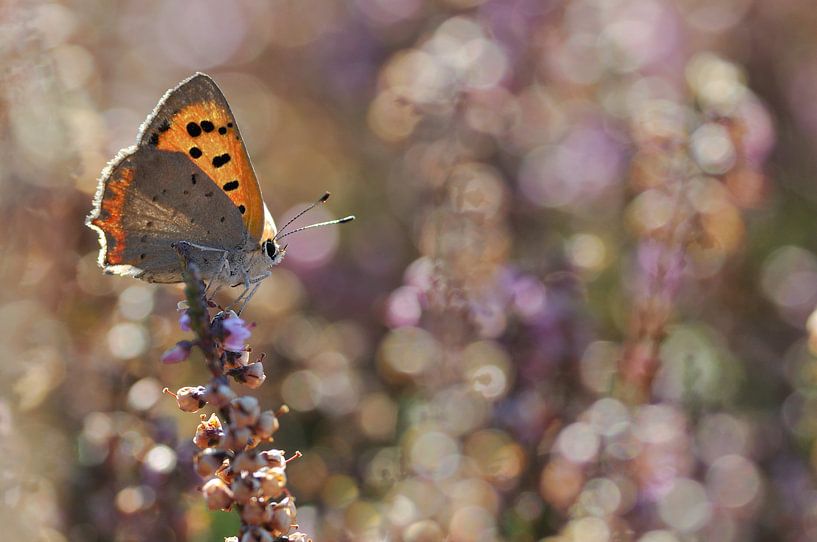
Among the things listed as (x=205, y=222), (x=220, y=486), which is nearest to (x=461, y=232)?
(x=205, y=222)

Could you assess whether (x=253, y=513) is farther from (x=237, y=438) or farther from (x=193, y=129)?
(x=193, y=129)

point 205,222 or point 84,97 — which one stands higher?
point 84,97

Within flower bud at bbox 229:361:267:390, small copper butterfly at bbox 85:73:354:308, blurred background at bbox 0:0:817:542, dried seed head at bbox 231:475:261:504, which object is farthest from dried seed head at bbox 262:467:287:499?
small copper butterfly at bbox 85:73:354:308

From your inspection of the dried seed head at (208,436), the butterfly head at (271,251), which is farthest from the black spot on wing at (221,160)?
the dried seed head at (208,436)

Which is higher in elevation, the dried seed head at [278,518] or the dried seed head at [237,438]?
the dried seed head at [237,438]

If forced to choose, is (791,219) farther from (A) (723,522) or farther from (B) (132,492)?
(B) (132,492)

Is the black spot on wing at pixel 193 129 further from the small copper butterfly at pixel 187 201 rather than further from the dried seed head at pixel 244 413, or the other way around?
the dried seed head at pixel 244 413

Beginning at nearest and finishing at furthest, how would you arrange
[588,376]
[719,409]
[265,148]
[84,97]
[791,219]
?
[588,376]
[84,97]
[719,409]
[791,219]
[265,148]

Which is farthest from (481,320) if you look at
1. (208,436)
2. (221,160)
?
(208,436)
